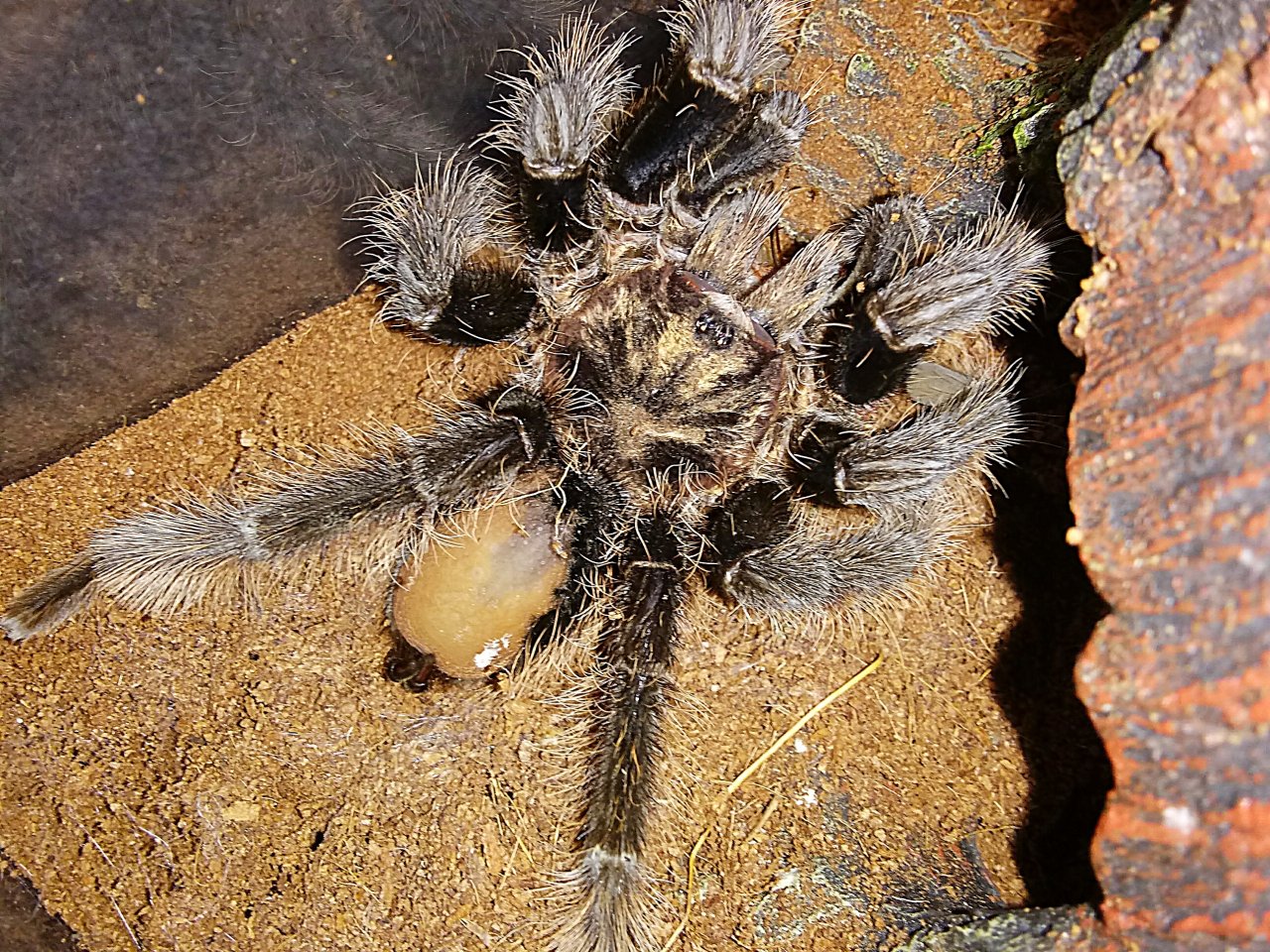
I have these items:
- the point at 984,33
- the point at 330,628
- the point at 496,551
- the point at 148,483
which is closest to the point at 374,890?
the point at 330,628

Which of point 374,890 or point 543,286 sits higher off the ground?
point 543,286

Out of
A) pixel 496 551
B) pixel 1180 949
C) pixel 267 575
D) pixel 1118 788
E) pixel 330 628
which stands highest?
pixel 1118 788

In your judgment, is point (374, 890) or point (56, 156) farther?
point (374, 890)

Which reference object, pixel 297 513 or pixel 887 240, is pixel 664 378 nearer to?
pixel 887 240

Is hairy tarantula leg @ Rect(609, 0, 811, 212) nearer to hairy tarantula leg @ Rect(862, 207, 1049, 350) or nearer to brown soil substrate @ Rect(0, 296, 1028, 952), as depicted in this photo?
hairy tarantula leg @ Rect(862, 207, 1049, 350)

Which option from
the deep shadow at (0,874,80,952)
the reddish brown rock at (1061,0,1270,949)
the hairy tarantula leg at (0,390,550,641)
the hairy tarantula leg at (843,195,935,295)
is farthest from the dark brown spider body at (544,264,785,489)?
the deep shadow at (0,874,80,952)

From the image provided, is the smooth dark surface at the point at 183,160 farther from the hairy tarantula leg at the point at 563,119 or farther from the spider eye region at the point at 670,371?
the spider eye region at the point at 670,371

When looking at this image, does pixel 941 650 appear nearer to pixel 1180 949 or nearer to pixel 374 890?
pixel 1180 949
